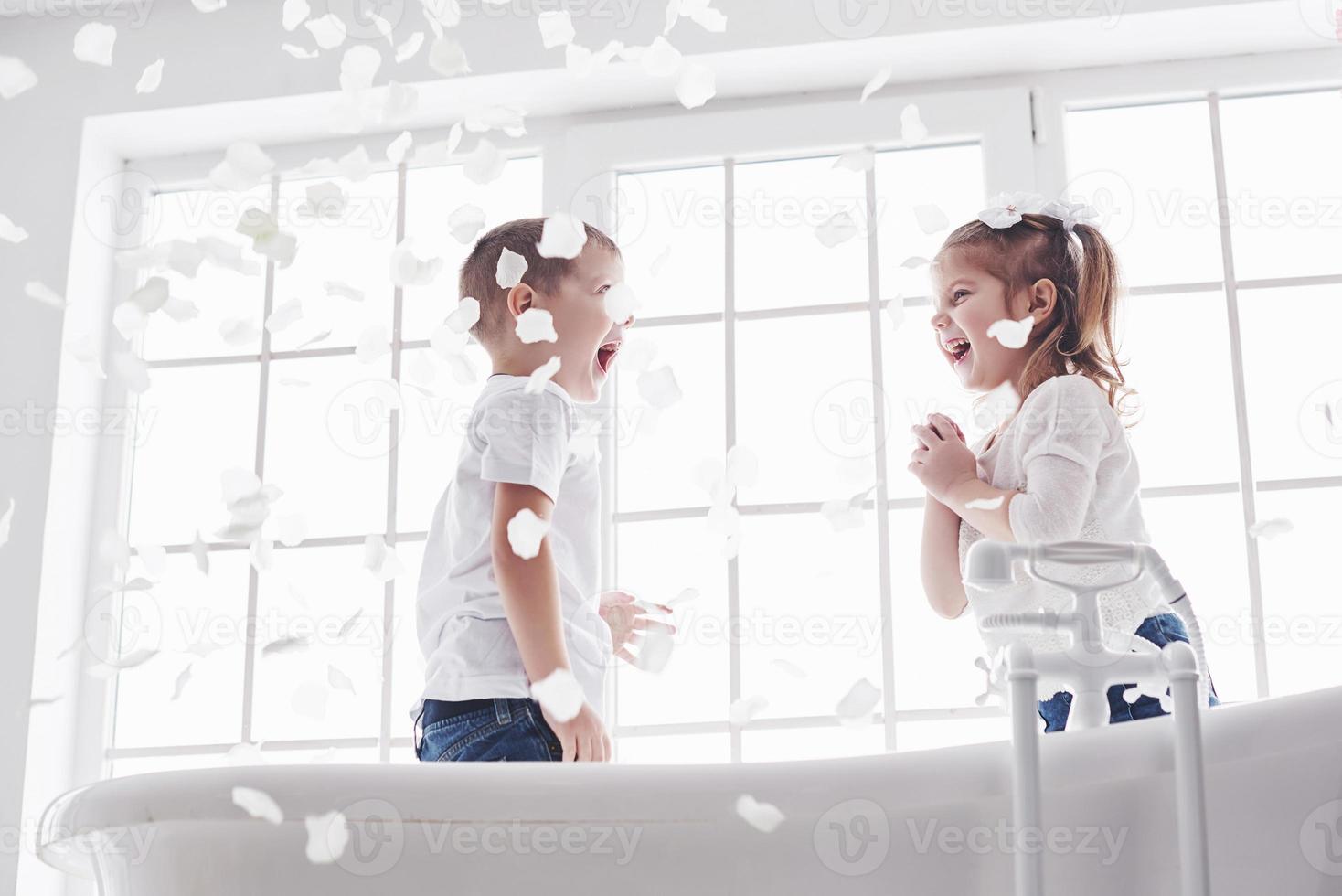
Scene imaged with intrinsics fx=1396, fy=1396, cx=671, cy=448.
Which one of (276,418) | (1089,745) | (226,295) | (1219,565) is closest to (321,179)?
(226,295)

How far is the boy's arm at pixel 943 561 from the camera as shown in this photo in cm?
175

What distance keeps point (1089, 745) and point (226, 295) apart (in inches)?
74.9

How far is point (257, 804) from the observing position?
3.92 feet

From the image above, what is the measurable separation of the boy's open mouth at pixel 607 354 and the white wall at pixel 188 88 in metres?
0.73

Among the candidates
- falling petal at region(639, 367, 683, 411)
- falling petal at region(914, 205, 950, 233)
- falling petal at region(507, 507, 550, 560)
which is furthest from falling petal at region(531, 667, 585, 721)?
falling petal at region(914, 205, 950, 233)

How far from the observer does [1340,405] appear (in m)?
2.18

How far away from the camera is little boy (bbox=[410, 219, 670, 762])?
5.00 ft

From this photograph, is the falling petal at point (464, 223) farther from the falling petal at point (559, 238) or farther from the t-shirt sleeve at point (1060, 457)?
the t-shirt sleeve at point (1060, 457)

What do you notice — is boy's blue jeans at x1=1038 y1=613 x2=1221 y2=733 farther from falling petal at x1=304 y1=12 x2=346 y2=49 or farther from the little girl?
falling petal at x1=304 y1=12 x2=346 y2=49

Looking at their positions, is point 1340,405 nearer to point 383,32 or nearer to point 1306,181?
point 1306,181

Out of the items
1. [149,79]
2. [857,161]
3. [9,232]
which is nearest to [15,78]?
[149,79]

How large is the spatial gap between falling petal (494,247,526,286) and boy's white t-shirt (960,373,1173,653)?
64 centimetres

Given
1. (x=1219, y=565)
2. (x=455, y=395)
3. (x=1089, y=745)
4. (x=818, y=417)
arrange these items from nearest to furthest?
(x=1089, y=745) → (x=1219, y=565) → (x=818, y=417) → (x=455, y=395)

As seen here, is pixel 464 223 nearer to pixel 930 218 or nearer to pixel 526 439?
pixel 526 439
